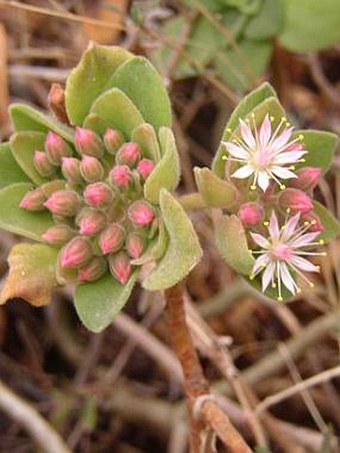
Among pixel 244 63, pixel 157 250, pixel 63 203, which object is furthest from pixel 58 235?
pixel 244 63

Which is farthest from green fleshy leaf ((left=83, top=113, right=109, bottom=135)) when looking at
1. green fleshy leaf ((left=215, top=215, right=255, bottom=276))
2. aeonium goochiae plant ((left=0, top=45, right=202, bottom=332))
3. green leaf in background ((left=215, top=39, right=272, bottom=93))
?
green leaf in background ((left=215, top=39, right=272, bottom=93))

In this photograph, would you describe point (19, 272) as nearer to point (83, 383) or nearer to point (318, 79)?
point (83, 383)

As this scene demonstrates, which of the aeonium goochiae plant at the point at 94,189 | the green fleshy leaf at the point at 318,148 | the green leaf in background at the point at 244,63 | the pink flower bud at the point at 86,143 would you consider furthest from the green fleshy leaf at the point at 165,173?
the green leaf in background at the point at 244,63

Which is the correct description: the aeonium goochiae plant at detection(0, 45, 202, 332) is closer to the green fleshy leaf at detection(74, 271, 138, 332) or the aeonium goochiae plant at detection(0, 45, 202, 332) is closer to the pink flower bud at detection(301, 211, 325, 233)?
the green fleshy leaf at detection(74, 271, 138, 332)

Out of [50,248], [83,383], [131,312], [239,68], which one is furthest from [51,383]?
[50,248]

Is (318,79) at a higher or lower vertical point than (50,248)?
lower

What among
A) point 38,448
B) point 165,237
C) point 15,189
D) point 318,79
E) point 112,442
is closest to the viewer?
point 165,237
